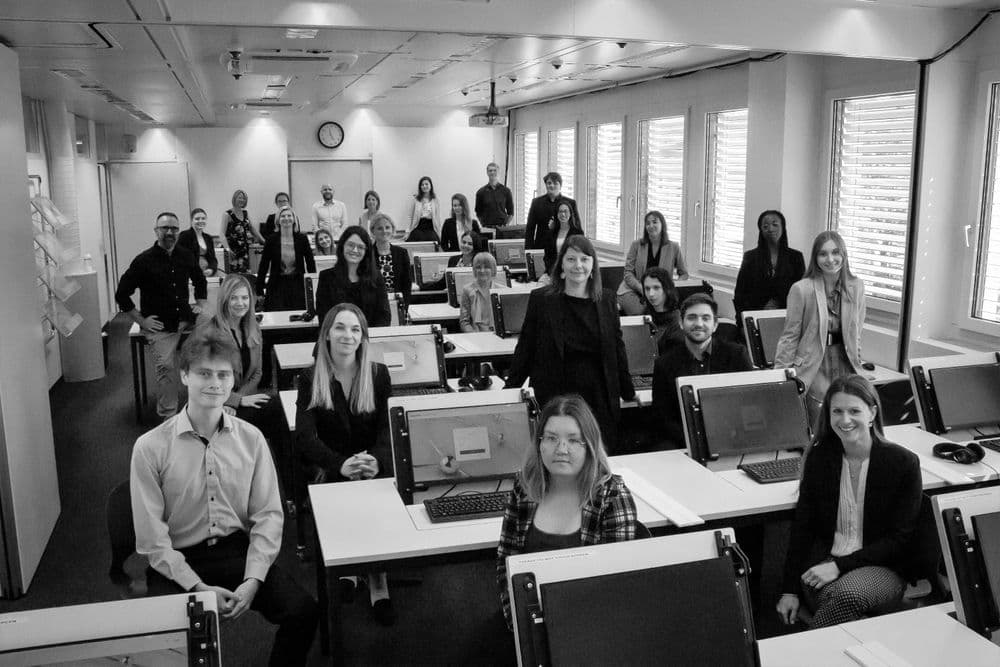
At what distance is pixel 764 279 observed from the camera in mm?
6871

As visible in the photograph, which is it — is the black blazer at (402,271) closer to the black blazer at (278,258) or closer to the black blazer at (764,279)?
the black blazer at (278,258)

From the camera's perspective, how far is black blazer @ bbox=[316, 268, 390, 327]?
598cm

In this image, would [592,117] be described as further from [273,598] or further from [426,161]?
[273,598]

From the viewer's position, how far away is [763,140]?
26.6ft

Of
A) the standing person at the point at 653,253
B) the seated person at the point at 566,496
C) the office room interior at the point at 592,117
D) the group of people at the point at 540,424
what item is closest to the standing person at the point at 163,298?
the group of people at the point at 540,424

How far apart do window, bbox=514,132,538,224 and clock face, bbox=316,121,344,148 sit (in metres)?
3.00

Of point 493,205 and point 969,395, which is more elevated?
point 493,205

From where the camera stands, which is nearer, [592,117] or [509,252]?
[509,252]

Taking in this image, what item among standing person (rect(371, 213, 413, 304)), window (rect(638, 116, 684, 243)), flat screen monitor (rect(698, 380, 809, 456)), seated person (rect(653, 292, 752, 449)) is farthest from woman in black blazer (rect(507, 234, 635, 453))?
window (rect(638, 116, 684, 243))

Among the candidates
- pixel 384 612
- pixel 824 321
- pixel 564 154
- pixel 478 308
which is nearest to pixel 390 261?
pixel 478 308

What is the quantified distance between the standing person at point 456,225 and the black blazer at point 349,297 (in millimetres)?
5000

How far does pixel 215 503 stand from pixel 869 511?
2.31 m

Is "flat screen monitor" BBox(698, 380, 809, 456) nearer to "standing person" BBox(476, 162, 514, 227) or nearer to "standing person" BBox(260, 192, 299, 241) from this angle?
"standing person" BBox(476, 162, 514, 227)

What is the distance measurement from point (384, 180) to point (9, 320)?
1159 centimetres
